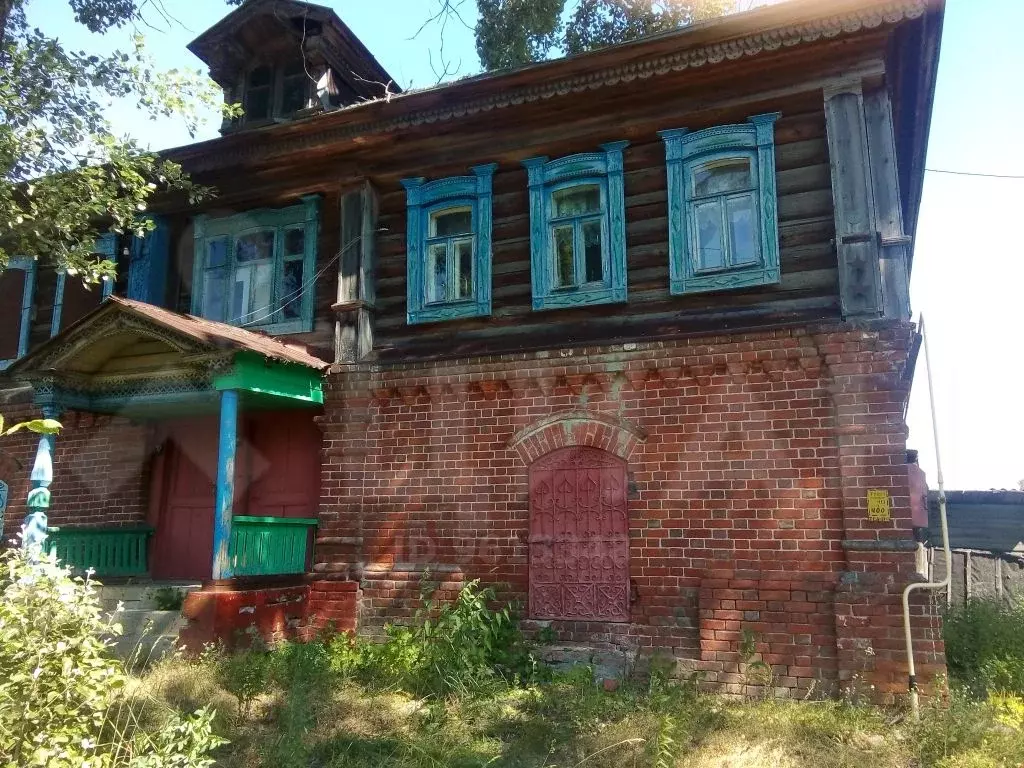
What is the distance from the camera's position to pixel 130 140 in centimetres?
906

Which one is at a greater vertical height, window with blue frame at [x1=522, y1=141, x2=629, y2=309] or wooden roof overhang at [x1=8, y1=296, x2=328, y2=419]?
window with blue frame at [x1=522, y1=141, x2=629, y2=309]

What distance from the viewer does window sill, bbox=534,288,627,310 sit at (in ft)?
25.5

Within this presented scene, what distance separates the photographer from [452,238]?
28.7 feet

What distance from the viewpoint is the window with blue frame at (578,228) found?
311 inches

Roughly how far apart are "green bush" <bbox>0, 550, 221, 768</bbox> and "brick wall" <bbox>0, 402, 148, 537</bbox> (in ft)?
20.6

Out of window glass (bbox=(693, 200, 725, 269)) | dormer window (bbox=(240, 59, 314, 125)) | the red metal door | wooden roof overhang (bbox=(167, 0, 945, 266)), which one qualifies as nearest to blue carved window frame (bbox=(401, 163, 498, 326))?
wooden roof overhang (bbox=(167, 0, 945, 266))

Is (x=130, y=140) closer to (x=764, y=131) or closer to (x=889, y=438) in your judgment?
(x=764, y=131)

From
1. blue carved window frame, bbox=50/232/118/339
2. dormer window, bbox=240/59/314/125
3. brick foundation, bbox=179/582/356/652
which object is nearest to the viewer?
brick foundation, bbox=179/582/356/652

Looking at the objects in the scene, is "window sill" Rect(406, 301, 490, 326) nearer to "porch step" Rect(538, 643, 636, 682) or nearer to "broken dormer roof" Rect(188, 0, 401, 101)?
"broken dormer roof" Rect(188, 0, 401, 101)

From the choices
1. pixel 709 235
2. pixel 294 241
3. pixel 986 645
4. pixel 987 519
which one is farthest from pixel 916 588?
pixel 987 519

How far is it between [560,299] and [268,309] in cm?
376

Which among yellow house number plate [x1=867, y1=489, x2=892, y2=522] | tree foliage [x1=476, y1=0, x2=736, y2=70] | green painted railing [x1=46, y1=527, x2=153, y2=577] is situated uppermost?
tree foliage [x1=476, y1=0, x2=736, y2=70]

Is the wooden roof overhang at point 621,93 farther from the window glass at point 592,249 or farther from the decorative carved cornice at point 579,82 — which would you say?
the window glass at point 592,249

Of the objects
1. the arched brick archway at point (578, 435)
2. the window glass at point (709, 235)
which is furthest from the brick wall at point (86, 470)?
the window glass at point (709, 235)
